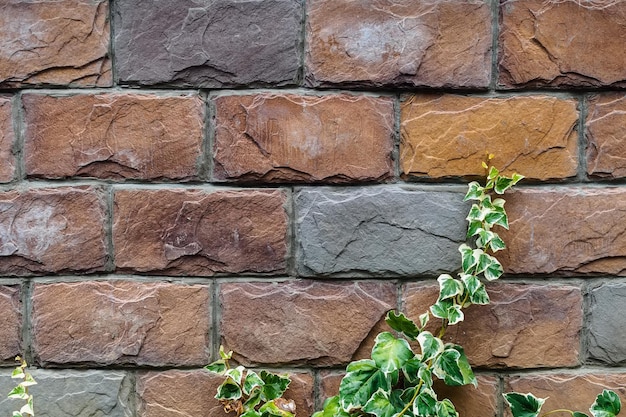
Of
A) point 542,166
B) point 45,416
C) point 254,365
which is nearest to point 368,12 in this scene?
point 542,166

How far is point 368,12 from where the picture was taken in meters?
0.89

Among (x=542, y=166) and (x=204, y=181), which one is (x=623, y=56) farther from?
(x=204, y=181)

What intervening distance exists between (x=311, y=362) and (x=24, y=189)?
507 millimetres

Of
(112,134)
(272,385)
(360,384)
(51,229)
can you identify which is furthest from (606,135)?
(51,229)

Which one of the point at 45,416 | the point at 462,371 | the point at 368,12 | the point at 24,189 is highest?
the point at 368,12

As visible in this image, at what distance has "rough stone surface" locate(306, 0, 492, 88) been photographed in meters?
0.89

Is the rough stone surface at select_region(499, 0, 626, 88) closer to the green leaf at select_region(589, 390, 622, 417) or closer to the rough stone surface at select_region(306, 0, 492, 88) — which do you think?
the rough stone surface at select_region(306, 0, 492, 88)

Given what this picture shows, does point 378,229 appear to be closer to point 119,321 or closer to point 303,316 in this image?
point 303,316

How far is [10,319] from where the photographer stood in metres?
0.91

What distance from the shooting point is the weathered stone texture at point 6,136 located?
900 millimetres

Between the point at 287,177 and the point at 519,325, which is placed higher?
the point at 287,177

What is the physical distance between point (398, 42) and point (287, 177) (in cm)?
26

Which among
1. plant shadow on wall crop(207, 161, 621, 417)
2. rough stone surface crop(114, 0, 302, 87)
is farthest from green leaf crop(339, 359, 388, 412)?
rough stone surface crop(114, 0, 302, 87)

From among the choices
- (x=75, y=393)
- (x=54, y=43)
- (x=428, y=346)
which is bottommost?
(x=75, y=393)
